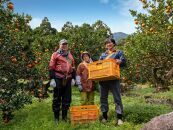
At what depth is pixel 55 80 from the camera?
1316cm

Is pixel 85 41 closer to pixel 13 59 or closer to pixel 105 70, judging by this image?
pixel 13 59

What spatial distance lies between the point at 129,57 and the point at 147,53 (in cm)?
117

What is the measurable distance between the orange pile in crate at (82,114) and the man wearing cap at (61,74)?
1.59 ft

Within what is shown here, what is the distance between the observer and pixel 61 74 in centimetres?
1316

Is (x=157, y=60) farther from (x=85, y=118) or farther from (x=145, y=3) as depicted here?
(x=85, y=118)

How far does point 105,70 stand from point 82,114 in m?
1.68

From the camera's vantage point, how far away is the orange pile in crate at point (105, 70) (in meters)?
12.1

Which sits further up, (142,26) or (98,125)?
(142,26)

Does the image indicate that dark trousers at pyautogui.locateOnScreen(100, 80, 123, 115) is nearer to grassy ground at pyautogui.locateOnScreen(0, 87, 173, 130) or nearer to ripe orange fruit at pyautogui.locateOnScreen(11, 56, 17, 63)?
grassy ground at pyautogui.locateOnScreen(0, 87, 173, 130)

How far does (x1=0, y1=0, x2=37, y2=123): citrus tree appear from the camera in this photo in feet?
42.8

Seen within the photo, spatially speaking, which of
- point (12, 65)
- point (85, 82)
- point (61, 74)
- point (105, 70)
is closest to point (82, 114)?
point (61, 74)

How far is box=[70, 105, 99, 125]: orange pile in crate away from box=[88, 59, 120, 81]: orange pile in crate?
3.58 feet

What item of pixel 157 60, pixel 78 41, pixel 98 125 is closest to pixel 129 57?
pixel 157 60

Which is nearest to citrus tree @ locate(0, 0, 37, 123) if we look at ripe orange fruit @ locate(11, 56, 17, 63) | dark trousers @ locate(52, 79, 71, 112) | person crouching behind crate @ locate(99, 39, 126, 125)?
ripe orange fruit @ locate(11, 56, 17, 63)
